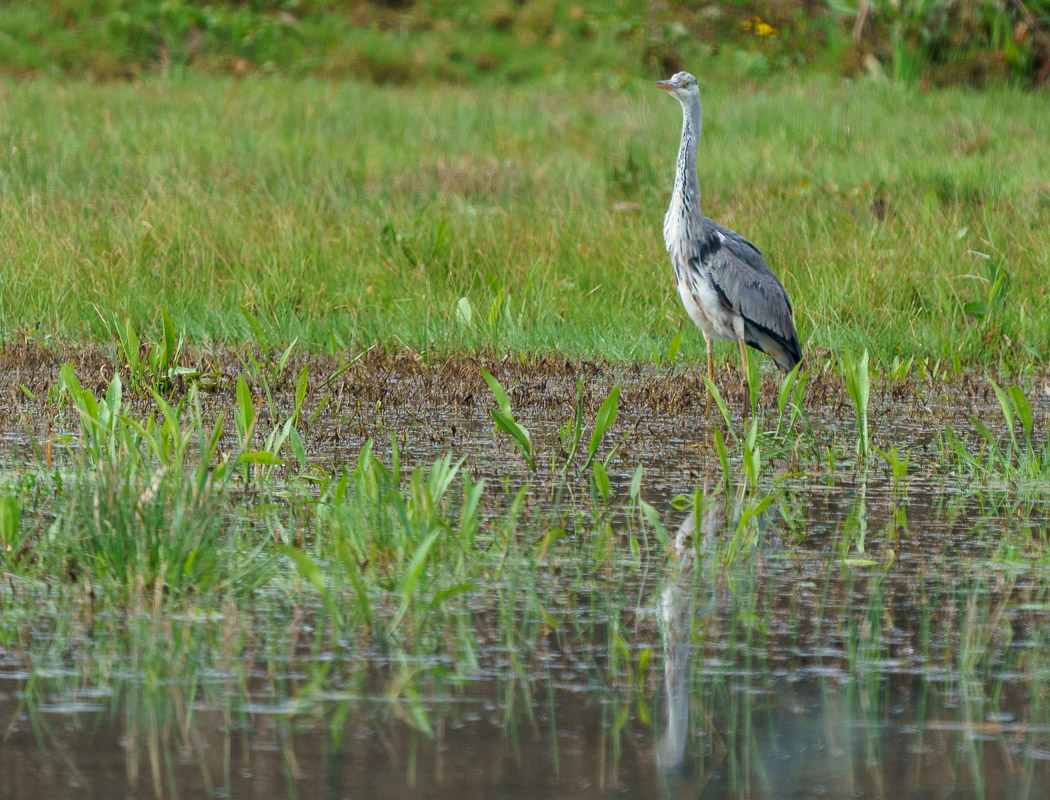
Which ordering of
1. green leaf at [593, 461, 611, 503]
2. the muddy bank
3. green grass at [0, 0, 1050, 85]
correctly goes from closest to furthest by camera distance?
1. green leaf at [593, 461, 611, 503]
2. the muddy bank
3. green grass at [0, 0, 1050, 85]

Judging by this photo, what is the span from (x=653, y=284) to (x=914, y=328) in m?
1.51

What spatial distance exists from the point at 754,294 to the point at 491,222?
253cm

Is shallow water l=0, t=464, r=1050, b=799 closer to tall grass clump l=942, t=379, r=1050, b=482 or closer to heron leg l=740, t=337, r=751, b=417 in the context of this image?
tall grass clump l=942, t=379, r=1050, b=482

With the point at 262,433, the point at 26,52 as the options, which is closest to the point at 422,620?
the point at 262,433

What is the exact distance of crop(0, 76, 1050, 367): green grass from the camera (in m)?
7.57

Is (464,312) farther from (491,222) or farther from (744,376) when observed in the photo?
(491,222)

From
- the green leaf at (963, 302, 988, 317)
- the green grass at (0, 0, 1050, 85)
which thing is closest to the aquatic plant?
the green leaf at (963, 302, 988, 317)

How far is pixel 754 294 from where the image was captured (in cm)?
709

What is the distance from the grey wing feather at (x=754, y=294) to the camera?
23.2ft

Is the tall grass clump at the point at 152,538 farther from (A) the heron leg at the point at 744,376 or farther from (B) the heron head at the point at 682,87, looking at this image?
(B) the heron head at the point at 682,87

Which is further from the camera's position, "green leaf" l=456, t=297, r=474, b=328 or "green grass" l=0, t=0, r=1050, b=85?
"green grass" l=0, t=0, r=1050, b=85

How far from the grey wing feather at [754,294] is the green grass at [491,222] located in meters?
0.48

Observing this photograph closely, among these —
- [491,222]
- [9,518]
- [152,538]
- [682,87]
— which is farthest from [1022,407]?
[491,222]

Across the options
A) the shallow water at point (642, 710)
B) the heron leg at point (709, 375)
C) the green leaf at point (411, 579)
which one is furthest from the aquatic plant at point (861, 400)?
the green leaf at point (411, 579)
